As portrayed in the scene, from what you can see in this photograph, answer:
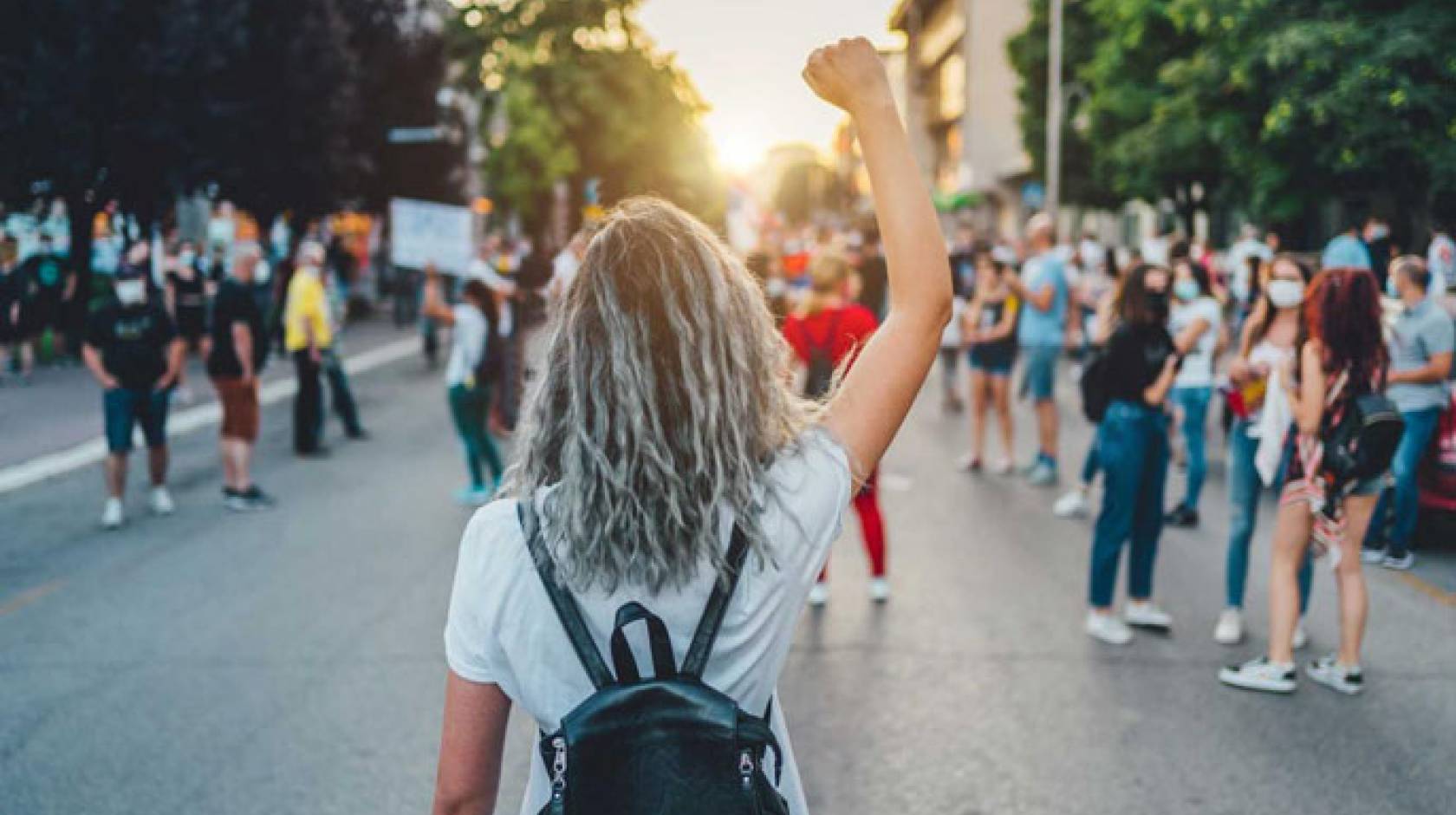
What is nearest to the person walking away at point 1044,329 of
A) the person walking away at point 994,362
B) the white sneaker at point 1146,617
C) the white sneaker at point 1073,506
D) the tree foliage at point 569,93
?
the person walking away at point 994,362

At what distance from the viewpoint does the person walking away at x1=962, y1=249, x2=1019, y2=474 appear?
432 inches

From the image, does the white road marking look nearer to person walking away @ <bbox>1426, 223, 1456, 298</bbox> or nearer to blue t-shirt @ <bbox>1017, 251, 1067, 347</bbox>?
blue t-shirt @ <bbox>1017, 251, 1067, 347</bbox>

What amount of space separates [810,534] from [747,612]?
140mm

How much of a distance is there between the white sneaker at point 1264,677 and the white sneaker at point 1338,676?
0.10 meters

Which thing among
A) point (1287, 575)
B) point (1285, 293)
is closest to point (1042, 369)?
point (1285, 293)

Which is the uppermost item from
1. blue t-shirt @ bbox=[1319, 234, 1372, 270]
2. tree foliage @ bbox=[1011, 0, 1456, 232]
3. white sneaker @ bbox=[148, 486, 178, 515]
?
tree foliage @ bbox=[1011, 0, 1456, 232]

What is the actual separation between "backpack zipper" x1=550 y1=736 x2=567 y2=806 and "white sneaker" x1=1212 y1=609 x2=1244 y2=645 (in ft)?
16.9

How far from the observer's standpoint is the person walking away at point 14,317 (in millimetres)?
17672

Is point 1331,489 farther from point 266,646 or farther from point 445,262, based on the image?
point 445,262

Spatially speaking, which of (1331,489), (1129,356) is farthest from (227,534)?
(1331,489)

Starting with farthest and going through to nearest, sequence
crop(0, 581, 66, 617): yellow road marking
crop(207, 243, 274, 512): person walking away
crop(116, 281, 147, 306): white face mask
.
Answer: crop(207, 243, 274, 512): person walking away, crop(116, 281, 147, 306): white face mask, crop(0, 581, 66, 617): yellow road marking

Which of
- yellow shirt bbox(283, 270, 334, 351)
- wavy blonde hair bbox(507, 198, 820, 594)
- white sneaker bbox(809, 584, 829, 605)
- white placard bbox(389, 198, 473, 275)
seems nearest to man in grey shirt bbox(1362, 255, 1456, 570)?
white sneaker bbox(809, 584, 829, 605)

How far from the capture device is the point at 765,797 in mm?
1654

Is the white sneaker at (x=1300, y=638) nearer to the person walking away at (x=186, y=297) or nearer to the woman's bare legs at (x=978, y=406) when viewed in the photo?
the woman's bare legs at (x=978, y=406)
